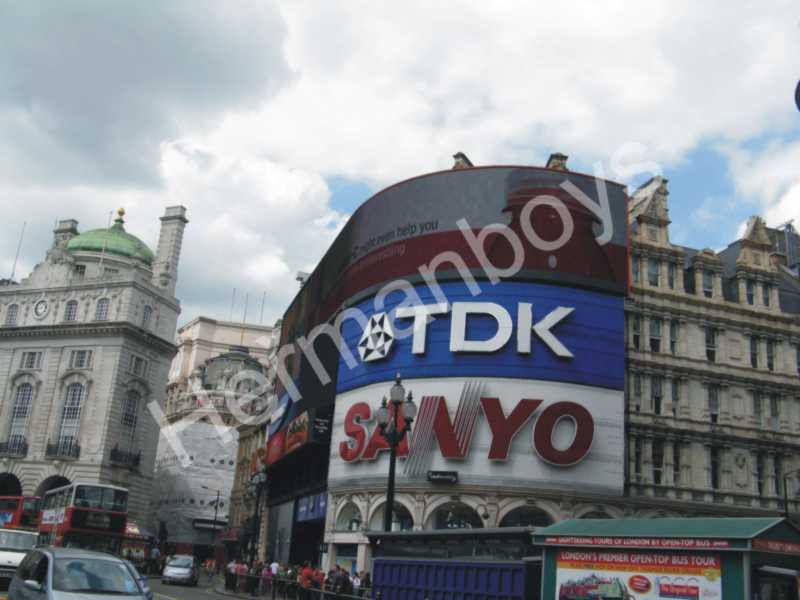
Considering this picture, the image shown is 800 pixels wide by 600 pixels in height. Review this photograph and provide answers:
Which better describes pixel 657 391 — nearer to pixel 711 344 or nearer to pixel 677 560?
pixel 711 344

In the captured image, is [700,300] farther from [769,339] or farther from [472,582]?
[472,582]

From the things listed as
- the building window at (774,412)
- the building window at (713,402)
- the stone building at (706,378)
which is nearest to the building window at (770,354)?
the stone building at (706,378)

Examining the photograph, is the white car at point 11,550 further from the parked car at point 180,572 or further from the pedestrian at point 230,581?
the parked car at point 180,572

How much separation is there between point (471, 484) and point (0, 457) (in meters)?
56.5

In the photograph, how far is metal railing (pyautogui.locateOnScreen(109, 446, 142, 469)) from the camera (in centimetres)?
7812

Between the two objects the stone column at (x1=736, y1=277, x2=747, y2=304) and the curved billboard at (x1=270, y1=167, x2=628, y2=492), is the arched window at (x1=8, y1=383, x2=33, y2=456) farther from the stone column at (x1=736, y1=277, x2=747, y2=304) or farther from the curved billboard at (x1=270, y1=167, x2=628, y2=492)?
the stone column at (x1=736, y1=277, x2=747, y2=304)

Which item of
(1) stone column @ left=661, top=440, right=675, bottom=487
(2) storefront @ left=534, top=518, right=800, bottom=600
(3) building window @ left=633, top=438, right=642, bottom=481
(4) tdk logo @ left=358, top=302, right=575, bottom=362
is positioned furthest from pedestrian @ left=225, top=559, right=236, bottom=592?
(2) storefront @ left=534, top=518, right=800, bottom=600

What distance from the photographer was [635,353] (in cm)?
4681

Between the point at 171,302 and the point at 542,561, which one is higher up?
the point at 171,302

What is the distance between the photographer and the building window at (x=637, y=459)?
148 feet

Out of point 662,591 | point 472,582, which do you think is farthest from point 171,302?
point 662,591

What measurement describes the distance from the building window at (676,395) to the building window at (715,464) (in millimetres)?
3093

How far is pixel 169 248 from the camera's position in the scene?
312ft

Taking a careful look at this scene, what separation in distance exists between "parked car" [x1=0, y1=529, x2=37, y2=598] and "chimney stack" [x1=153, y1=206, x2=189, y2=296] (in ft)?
216
